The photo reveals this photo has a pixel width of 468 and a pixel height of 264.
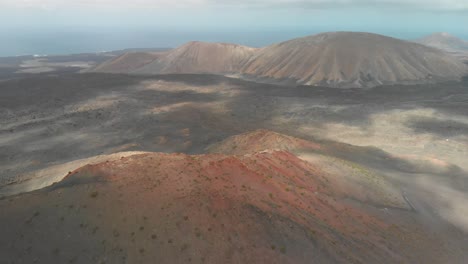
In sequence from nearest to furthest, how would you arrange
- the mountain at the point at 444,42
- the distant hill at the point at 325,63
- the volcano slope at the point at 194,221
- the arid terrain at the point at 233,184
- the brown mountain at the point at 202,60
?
the volcano slope at the point at 194,221, the arid terrain at the point at 233,184, the distant hill at the point at 325,63, the brown mountain at the point at 202,60, the mountain at the point at 444,42

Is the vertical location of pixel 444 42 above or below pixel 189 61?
above

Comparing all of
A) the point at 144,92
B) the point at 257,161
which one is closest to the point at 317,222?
the point at 257,161

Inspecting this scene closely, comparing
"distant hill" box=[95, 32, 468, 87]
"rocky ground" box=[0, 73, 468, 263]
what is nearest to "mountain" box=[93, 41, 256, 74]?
"distant hill" box=[95, 32, 468, 87]

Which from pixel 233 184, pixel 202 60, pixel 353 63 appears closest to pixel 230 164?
pixel 233 184

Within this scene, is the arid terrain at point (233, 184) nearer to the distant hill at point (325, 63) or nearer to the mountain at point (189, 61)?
the distant hill at point (325, 63)

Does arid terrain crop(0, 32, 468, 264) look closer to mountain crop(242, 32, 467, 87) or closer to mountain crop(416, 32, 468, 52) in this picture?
mountain crop(242, 32, 467, 87)

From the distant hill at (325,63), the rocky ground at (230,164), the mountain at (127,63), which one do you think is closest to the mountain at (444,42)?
the distant hill at (325,63)

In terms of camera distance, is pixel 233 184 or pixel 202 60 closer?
pixel 233 184

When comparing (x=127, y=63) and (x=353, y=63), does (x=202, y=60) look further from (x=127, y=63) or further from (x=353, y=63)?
(x=353, y=63)
